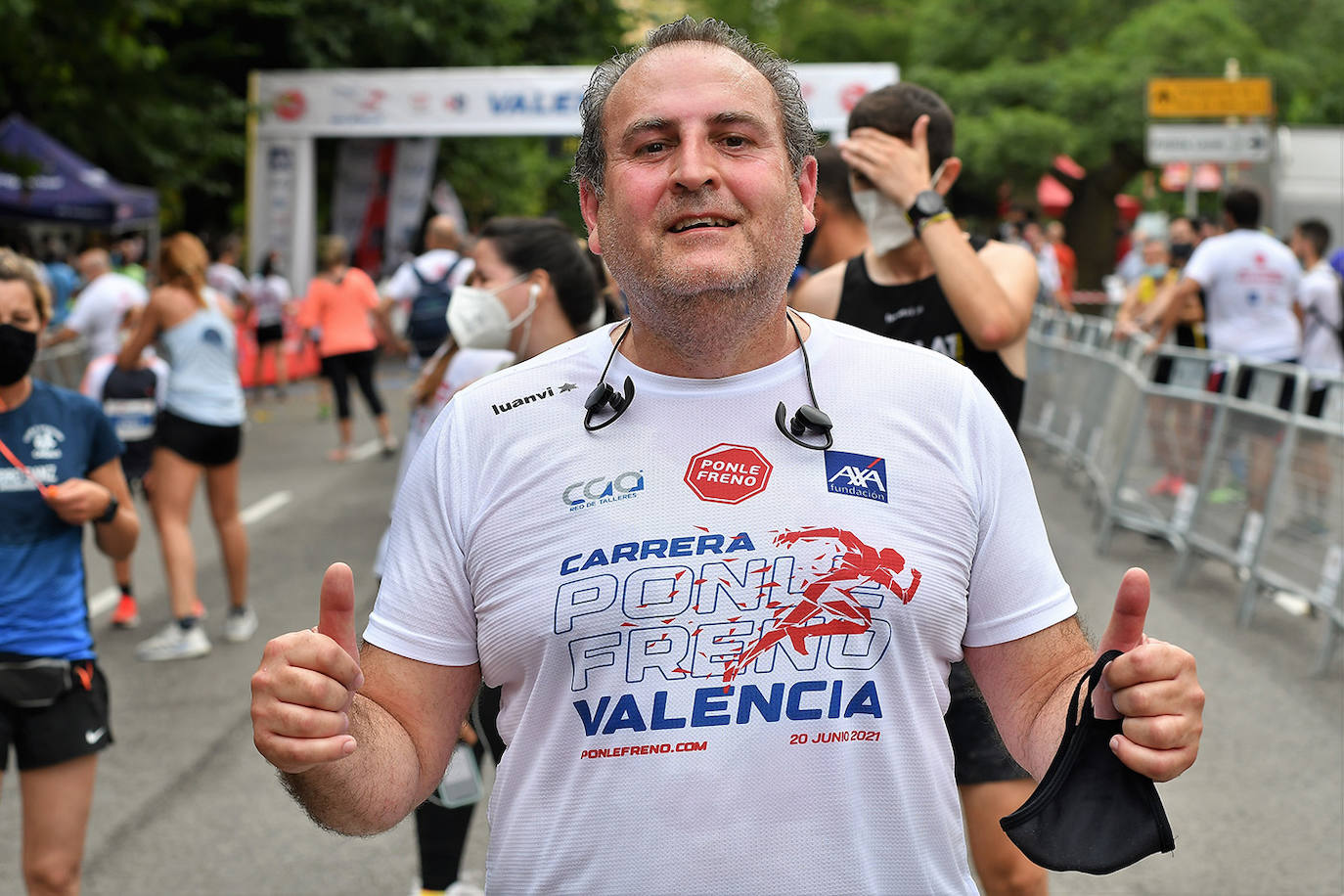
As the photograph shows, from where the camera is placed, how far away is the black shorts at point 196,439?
26.2ft

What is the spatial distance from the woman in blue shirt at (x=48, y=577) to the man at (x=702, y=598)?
7.12 feet

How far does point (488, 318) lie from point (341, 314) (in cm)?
1021

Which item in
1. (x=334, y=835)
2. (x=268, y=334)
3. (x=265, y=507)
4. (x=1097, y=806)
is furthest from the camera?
(x=268, y=334)

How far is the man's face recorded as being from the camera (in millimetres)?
2086

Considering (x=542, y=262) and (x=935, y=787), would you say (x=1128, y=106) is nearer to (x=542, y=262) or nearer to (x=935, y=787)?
(x=542, y=262)

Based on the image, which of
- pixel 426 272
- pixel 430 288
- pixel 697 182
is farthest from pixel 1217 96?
pixel 697 182

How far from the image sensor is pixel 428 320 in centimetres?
1003

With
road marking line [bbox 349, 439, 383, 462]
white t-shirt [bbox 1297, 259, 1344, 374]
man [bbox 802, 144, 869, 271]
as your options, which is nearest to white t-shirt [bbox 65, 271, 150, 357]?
road marking line [bbox 349, 439, 383, 462]

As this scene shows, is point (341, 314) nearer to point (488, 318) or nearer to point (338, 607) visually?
point (488, 318)

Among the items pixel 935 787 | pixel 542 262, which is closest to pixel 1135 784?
pixel 935 787

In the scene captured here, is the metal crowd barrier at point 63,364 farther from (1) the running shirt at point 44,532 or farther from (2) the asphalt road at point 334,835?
(1) the running shirt at point 44,532

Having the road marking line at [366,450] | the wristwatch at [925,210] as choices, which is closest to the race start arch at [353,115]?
the road marking line at [366,450]

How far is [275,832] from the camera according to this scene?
5.44 m

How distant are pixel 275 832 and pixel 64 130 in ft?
58.5
